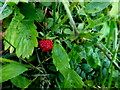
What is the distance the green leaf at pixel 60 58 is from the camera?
55cm

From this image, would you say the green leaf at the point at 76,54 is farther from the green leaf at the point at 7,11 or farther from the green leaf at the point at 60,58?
the green leaf at the point at 7,11

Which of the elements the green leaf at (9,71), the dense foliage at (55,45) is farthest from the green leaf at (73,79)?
the green leaf at (9,71)

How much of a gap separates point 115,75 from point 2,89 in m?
0.34

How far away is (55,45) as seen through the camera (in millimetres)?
583

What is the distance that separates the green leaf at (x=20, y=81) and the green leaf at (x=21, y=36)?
0.12 metres

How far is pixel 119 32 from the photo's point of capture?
2.40ft

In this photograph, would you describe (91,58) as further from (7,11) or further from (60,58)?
(7,11)

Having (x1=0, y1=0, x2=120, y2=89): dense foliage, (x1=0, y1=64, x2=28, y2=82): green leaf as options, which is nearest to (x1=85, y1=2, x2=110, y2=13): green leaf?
(x1=0, y1=0, x2=120, y2=89): dense foliage

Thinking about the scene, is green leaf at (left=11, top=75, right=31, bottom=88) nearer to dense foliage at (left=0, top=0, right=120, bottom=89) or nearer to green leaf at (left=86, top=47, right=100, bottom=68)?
dense foliage at (left=0, top=0, right=120, bottom=89)

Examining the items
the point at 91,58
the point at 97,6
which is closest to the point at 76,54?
the point at 91,58

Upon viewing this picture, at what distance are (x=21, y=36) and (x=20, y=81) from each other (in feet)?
0.50

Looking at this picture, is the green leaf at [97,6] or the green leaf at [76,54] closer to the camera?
the green leaf at [97,6]

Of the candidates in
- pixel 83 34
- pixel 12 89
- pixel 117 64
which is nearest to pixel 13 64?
pixel 12 89

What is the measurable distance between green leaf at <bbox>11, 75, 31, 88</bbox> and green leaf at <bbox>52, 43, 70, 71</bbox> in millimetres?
122
